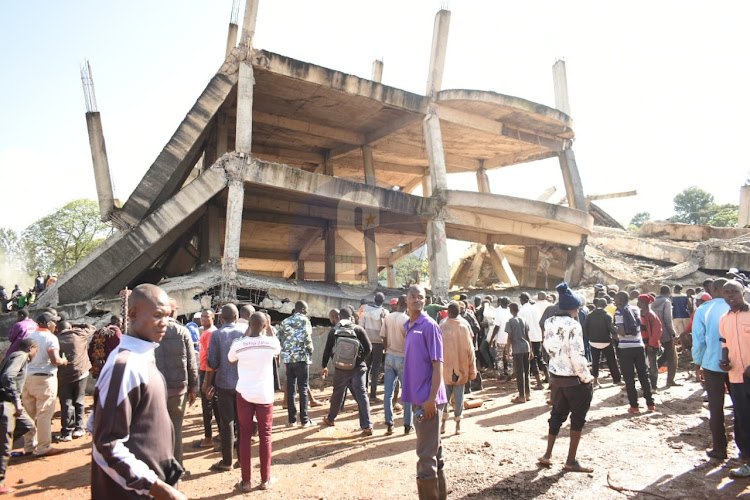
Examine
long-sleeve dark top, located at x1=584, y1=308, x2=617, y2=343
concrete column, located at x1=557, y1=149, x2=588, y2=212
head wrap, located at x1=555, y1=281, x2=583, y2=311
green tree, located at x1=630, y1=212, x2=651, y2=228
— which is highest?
green tree, located at x1=630, y1=212, x2=651, y2=228

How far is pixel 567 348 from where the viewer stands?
450cm

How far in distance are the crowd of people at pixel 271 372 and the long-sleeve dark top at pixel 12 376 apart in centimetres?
1

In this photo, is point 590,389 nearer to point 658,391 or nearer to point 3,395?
point 658,391

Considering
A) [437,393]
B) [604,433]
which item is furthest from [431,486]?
[604,433]

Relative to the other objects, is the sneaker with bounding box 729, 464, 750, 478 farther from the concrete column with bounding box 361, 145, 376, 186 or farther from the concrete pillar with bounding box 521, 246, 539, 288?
the concrete pillar with bounding box 521, 246, 539, 288

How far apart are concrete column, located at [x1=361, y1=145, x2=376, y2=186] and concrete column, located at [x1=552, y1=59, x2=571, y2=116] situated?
300 inches

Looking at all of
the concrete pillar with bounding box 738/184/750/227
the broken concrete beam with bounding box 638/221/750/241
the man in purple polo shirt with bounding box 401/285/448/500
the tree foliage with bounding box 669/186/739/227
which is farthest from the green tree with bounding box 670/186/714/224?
the man in purple polo shirt with bounding box 401/285/448/500

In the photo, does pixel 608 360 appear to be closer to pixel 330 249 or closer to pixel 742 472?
pixel 742 472

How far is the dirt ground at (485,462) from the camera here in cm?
425

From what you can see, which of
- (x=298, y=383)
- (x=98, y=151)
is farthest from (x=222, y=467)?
(x=98, y=151)

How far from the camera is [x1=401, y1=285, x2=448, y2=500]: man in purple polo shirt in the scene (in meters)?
3.46

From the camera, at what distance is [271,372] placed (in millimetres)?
4508

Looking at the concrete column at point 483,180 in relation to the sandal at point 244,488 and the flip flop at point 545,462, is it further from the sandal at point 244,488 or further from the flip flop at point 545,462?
the sandal at point 244,488

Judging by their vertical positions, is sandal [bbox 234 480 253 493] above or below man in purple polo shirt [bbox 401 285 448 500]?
below
